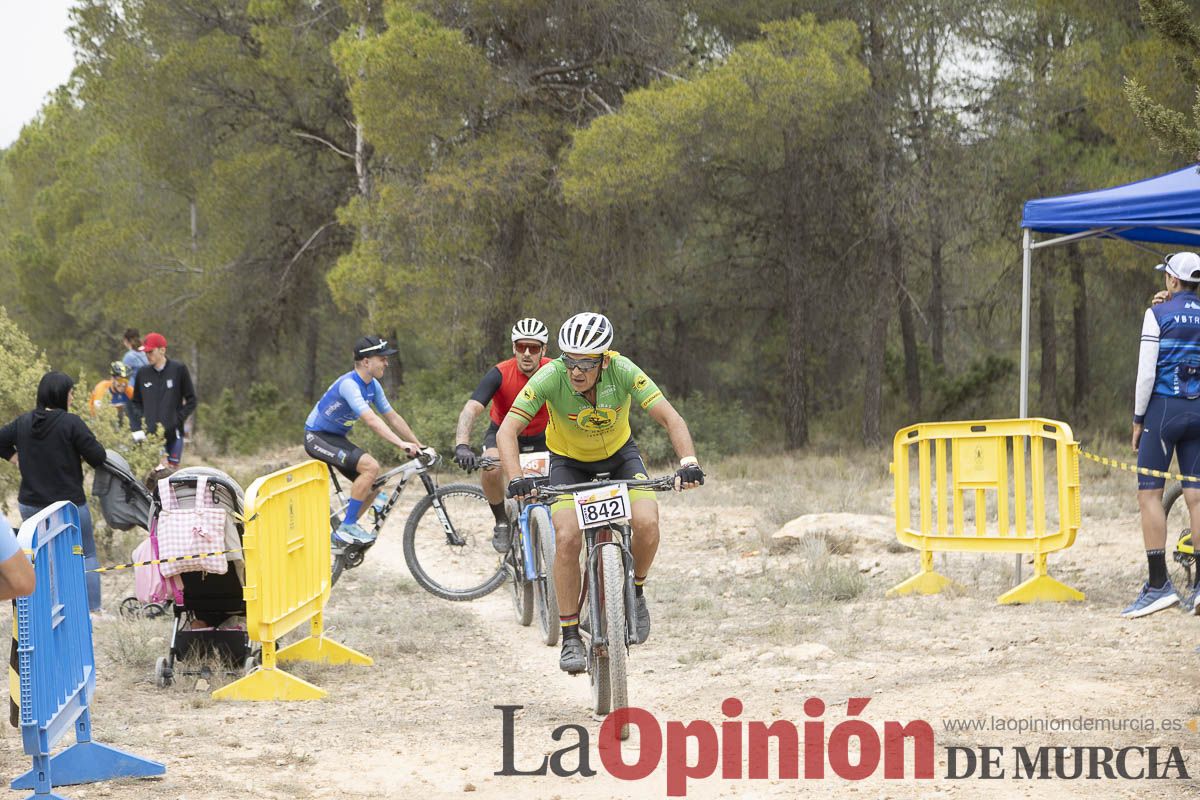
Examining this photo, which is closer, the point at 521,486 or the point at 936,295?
the point at 521,486

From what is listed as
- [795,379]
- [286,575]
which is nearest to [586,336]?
[286,575]

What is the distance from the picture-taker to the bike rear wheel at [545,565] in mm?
8031

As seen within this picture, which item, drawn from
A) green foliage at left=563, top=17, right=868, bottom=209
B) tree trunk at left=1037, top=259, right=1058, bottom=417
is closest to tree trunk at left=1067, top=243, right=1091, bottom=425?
tree trunk at left=1037, top=259, right=1058, bottom=417

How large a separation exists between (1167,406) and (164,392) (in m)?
10.2

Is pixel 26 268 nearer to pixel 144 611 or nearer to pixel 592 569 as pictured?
pixel 144 611

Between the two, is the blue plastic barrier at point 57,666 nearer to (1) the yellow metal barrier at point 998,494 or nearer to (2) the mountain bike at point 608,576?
(2) the mountain bike at point 608,576

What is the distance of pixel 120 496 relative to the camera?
361 inches

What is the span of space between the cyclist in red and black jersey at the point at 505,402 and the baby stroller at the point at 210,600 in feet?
5.69

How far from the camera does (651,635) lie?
8.84 metres

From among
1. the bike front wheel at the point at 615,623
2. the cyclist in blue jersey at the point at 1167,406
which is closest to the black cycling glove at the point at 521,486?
the bike front wheel at the point at 615,623

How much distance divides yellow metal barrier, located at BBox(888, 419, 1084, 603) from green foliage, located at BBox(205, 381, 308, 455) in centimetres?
1844

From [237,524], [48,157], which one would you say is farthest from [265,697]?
[48,157]

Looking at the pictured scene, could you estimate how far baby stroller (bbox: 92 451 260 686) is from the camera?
24.3ft

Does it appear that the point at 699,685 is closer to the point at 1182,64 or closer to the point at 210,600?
the point at 210,600
